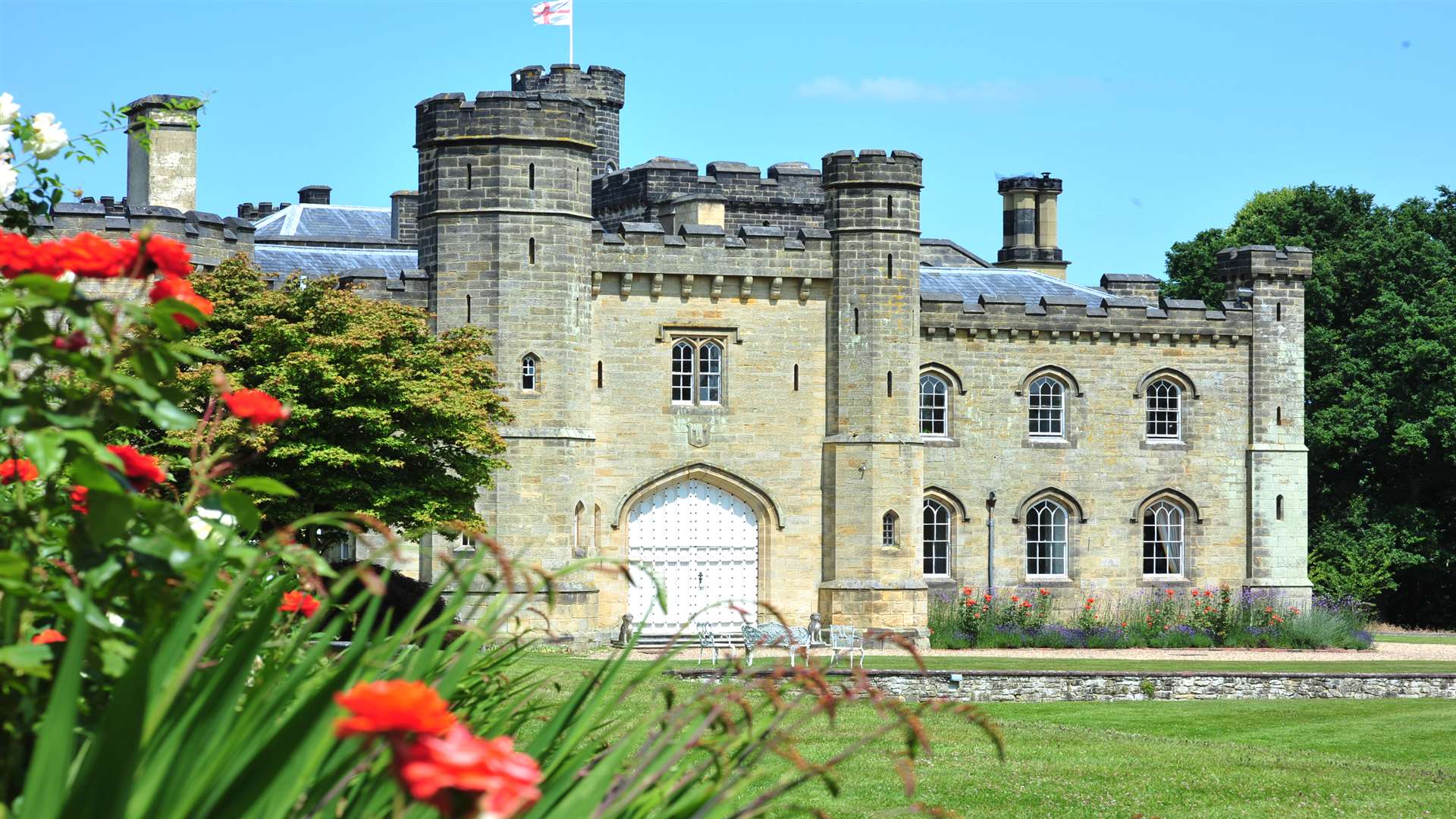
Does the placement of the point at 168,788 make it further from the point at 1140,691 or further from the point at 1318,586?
the point at 1318,586

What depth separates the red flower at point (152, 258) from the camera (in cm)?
405

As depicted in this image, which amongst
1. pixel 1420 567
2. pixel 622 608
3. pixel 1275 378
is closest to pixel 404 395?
pixel 622 608

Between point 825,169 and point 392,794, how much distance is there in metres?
28.1

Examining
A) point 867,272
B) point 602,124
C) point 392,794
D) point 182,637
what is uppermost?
point 602,124

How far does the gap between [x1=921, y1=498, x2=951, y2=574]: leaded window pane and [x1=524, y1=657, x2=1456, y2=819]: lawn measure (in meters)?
11.2

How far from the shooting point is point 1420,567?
41.8 meters

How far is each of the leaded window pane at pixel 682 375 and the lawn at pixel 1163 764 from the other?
9.35 m

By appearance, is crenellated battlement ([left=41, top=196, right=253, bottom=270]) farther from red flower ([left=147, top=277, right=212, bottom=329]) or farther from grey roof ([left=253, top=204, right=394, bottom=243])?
red flower ([left=147, top=277, right=212, bottom=329])

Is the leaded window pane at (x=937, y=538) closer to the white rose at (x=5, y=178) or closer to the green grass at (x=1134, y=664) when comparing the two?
the green grass at (x=1134, y=664)

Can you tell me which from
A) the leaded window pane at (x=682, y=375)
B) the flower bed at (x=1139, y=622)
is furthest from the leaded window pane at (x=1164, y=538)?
the leaded window pane at (x=682, y=375)

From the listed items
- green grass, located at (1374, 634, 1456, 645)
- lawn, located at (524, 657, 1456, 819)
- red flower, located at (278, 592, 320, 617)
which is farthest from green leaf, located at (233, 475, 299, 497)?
green grass, located at (1374, 634, 1456, 645)

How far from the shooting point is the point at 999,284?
38.6 meters

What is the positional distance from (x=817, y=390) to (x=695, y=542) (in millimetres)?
3272

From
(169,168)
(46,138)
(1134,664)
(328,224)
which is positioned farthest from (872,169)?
(46,138)
